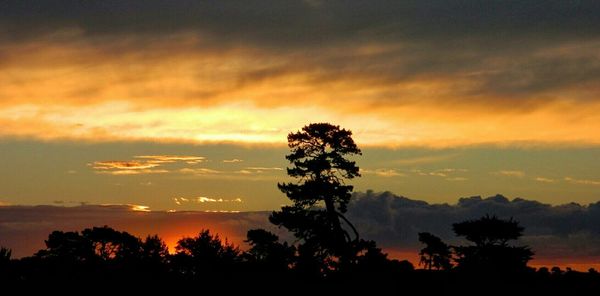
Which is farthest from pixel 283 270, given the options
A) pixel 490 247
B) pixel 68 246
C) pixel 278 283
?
pixel 68 246

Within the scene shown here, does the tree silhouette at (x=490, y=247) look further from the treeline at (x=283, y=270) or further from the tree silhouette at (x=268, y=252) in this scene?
the tree silhouette at (x=268, y=252)

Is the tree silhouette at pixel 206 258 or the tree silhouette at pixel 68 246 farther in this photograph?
the tree silhouette at pixel 68 246

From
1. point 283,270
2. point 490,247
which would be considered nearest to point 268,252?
point 283,270

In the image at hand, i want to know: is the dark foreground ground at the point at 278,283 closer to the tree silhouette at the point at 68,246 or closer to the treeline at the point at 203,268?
the treeline at the point at 203,268

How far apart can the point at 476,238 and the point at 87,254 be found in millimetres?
53112

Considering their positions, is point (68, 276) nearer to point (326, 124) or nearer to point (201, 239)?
point (201, 239)

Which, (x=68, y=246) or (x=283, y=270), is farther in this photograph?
(x=68, y=246)

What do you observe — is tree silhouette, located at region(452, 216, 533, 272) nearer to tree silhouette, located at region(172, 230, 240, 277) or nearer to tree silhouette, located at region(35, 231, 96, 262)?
tree silhouette, located at region(172, 230, 240, 277)

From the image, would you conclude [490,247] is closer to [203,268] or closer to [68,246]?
[203,268]

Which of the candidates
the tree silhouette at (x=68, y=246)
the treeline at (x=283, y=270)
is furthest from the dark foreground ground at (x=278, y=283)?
the tree silhouette at (x=68, y=246)

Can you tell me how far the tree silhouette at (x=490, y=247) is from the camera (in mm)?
86562

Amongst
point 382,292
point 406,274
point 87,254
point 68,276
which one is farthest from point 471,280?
point 87,254

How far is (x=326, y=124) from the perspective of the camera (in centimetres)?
8031

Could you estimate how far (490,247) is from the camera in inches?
3524
